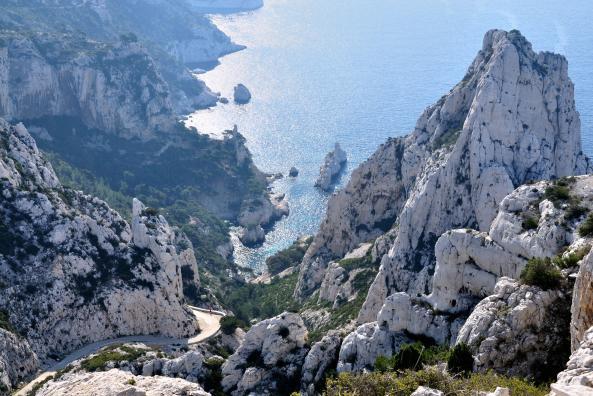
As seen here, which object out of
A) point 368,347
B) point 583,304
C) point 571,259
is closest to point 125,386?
point 368,347

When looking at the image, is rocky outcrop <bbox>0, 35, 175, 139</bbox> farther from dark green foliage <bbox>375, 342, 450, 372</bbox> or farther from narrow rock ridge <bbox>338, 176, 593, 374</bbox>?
Result: dark green foliage <bbox>375, 342, 450, 372</bbox>

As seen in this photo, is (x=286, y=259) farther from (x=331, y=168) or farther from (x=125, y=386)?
(x=125, y=386)

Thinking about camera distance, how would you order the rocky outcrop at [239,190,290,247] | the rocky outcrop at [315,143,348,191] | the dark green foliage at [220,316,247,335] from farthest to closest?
1. the rocky outcrop at [315,143,348,191]
2. the rocky outcrop at [239,190,290,247]
3. the dark green foliage at [220,316,247,335]

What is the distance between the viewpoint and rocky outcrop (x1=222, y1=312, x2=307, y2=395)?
53.2 m

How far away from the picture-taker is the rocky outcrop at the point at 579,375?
967 inches

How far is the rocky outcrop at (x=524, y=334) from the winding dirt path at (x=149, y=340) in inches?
1361

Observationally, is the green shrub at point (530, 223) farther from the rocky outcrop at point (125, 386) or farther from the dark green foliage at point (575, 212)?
the rocky outcrop at point (125, 386)

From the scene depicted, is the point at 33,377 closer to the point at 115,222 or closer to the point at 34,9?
the point at 115,222

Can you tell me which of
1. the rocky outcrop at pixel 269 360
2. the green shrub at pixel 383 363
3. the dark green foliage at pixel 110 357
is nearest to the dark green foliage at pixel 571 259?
the green shrub at pixel 383 363

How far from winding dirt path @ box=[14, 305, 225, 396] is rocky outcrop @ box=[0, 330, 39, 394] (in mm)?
894

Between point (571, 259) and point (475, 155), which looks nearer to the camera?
point (571, 259)

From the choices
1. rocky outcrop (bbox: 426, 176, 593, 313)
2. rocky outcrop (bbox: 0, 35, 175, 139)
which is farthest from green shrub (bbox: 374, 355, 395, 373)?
rocky outcrop (bbox: 0, 35, 175, 139)

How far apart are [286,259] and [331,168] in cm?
4809

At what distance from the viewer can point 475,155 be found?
7400 centimetres
